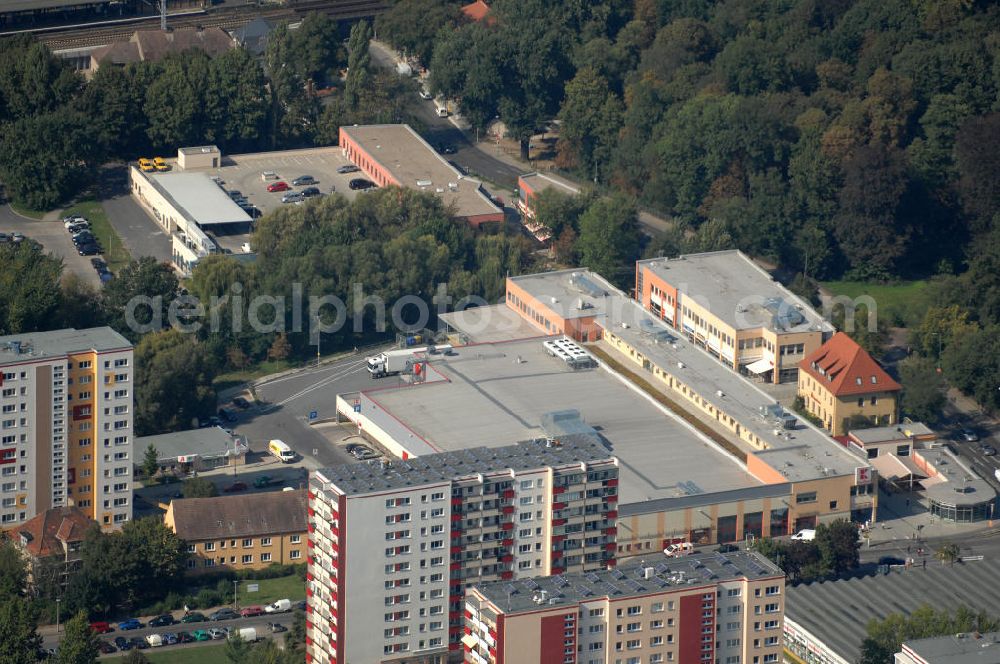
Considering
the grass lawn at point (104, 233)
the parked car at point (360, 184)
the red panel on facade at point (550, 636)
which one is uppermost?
the red panel on facade at point (550, 636)

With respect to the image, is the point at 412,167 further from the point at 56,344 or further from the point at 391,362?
the point at 56,344

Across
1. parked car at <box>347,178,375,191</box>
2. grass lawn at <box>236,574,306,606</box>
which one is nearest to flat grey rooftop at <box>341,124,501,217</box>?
parked car at <box>347,178,375,191</box>

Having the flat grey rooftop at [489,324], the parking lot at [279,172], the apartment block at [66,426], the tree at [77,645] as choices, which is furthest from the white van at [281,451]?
the parking lot at [279,172]

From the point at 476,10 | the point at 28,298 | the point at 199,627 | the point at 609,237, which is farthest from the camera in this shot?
the point at 476,10

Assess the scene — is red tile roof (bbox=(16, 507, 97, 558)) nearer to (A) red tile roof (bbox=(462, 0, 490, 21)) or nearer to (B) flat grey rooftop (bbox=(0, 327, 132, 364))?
(B) flat grey rooftop (bbox=(0, 327, 132, 364))

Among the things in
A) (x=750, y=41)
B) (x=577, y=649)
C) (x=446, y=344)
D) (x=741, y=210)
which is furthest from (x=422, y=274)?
(x=577, y=649)

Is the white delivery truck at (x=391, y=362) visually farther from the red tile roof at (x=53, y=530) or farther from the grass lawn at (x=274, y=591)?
the red tile roof at (x=53, y=530)

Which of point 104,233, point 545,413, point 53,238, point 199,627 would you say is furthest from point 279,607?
point 104,233
